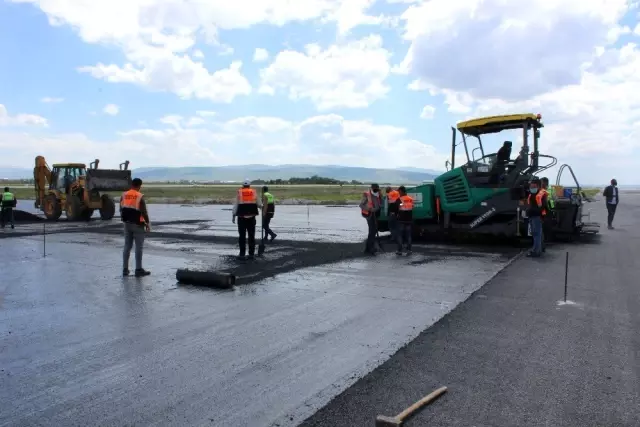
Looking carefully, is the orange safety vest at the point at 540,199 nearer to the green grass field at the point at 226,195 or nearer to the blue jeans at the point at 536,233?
the blue jeans at the point at 536,233

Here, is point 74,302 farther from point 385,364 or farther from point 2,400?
point 385,364

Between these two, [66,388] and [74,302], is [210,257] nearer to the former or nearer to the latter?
[74,302]

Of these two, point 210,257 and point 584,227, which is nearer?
point 210,257

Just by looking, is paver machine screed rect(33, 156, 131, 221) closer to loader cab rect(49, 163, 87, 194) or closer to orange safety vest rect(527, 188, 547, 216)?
loader cab rect(49, 163, 87, 194)

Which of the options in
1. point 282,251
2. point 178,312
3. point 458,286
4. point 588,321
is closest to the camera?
point 588,321

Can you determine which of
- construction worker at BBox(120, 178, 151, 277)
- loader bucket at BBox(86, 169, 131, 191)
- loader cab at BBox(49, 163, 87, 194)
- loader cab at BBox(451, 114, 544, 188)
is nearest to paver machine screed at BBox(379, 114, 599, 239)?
loader cab at BBox(451, 114, 544, 188)

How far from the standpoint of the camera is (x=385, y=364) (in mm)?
4801

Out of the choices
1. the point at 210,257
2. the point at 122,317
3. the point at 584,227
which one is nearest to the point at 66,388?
the point at 122,317

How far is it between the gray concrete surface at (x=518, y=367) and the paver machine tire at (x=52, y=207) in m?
21.4

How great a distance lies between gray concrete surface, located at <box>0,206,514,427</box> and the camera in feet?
13.2

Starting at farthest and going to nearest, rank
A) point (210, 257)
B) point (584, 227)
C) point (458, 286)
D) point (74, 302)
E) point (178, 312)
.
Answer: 1. point (584, 227)
2. point (210, 257)
3. point (458, 286)
4. point (74, 302)
5. point (178, 312)

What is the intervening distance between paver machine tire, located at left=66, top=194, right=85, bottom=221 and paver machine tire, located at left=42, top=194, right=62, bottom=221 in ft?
3.17

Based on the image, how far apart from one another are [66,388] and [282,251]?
8477 millimetres

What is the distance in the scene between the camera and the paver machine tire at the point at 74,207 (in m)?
23.3
